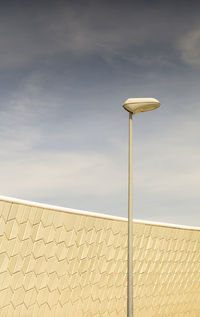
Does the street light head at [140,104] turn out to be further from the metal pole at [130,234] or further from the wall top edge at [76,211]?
the wall top edge at [76,211]

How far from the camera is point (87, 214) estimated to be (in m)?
20.6

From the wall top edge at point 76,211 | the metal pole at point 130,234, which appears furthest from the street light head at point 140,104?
the wall top edge at point 76,211

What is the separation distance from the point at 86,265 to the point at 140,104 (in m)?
12.0

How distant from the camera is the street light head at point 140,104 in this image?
10.6 m

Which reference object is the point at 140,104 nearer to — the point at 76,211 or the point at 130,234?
the point at 130,234

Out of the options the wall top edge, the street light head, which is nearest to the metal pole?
the street light head

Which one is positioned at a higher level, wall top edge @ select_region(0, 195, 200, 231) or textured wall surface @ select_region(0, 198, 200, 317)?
wall top edge @ select_region(0, 195, 200, 231)

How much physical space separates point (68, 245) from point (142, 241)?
6.30 m

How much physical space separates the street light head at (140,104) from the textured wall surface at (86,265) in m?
6.92

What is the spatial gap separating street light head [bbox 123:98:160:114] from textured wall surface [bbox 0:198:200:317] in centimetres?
692

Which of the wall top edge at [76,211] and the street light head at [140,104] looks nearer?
the street light head at [140,104]

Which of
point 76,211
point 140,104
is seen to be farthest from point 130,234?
point 76,211

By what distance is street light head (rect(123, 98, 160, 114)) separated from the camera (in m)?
10.6

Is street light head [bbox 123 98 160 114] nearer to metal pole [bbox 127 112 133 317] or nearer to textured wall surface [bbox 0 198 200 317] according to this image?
metal pole [bbox 127 112 133 317]
